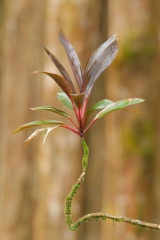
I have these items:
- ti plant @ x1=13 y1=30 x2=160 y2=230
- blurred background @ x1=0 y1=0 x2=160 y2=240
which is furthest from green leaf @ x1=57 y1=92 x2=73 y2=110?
blurred background @ x1=0 y1=0 x2=160 y2=240

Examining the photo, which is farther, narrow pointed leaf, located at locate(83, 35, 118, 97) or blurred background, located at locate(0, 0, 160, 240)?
blurred background, located at locate(0, 0, 160, 240)

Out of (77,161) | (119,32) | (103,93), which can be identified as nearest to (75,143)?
(77,161)

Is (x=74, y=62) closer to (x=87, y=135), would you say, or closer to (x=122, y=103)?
(x=122, y=103)

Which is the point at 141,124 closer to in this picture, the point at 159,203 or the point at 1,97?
the point at 159,203

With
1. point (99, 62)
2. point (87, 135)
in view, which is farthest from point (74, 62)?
point (87, 135)

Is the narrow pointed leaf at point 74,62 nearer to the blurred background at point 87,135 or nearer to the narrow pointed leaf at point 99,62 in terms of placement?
the narrow pointed leaf at point 99,62

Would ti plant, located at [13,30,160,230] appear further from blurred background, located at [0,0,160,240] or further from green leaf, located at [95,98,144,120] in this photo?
blurred background, located at [0,0,160,240]

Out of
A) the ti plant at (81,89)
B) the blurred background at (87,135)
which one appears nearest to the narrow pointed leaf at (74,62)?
the ti plant at (81,89)
